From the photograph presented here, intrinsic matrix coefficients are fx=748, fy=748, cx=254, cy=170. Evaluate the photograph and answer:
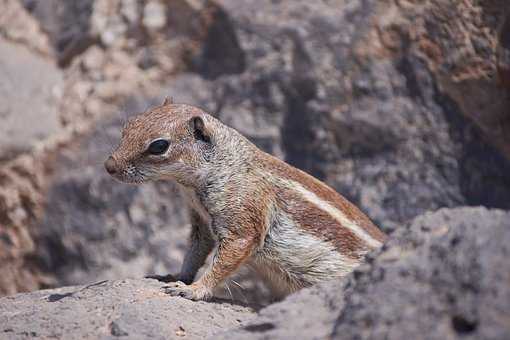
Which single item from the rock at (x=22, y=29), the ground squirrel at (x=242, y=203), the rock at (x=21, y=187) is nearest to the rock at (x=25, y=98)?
the rock at (x=21, y=187)

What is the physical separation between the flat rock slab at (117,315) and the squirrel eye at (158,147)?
0.91 meters

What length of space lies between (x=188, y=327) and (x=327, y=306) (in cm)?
105

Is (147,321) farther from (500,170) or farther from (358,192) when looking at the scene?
(500,170)

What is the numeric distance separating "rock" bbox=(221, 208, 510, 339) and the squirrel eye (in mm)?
1839

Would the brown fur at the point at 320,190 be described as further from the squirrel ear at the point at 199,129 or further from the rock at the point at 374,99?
the rock at the point at 374,99

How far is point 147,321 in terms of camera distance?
4324 millimetres

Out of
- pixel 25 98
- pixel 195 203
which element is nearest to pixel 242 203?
pixel 195 203

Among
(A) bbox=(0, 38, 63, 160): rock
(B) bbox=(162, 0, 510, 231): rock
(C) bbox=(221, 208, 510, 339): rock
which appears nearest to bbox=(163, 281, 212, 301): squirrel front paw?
(C) bbox=(221, 208, 510, 339): rock

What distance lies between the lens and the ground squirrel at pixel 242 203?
5219 mm

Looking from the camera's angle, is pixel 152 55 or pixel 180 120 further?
pixel 152 55

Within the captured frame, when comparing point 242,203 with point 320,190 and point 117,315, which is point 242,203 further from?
point 117,315

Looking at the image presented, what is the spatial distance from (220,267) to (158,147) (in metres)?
0.95

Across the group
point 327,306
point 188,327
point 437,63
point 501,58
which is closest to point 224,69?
point 437,63

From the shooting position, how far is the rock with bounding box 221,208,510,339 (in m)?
2.91
